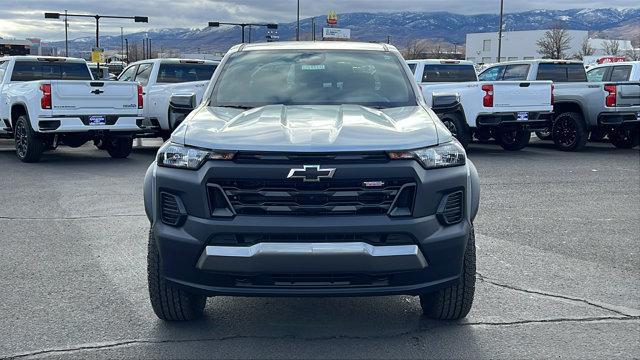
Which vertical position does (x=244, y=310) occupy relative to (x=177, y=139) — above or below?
below

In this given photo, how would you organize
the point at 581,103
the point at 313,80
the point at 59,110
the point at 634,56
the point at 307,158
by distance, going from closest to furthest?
the point at 307,158
the point at 313,80
the point at 59,110
the point at 581,103
the point at 634,56

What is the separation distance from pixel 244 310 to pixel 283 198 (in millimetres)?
1353

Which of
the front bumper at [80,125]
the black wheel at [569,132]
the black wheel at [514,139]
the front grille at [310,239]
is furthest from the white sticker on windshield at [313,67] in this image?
the black wheel at [569,132]

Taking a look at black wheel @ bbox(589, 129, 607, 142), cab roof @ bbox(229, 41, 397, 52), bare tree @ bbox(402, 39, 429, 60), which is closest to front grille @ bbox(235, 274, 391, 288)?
cab roof @ bbox(229, 41, 397, 52)

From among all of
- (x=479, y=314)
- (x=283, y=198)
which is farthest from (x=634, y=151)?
(x=283, y=198)

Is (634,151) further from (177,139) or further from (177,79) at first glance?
(177,139)

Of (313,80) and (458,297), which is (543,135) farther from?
(458,297)

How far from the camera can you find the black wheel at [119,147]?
13.6 metres

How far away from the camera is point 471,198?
4105 mm

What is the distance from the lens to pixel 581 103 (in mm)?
14500

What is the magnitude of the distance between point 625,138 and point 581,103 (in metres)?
2.04

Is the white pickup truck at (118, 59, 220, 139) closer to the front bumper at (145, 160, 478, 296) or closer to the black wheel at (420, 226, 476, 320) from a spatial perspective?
the black wheel at (420, 226, 476, 320)

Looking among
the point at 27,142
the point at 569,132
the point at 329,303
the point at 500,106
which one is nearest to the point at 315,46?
the point at 329,303

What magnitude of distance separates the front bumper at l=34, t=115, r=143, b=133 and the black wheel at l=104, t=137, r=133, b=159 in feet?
2.72
